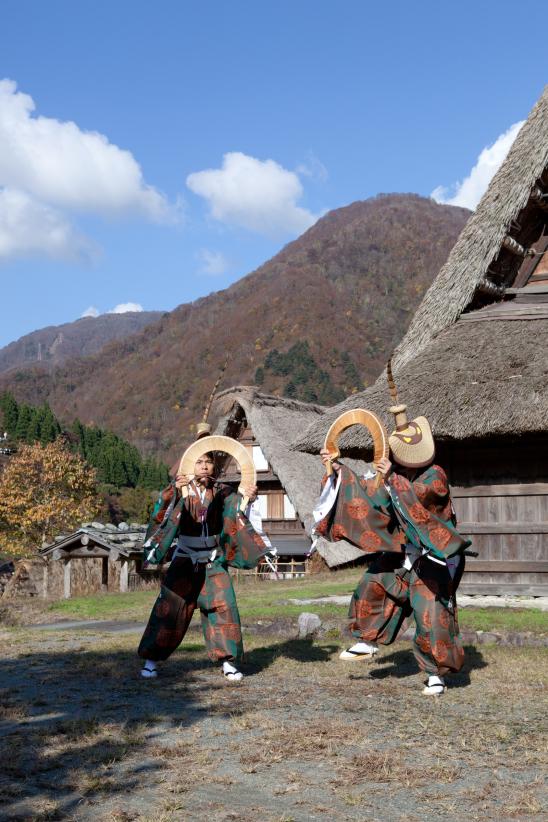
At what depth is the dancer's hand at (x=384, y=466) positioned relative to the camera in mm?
6955

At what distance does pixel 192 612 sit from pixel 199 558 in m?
0.46

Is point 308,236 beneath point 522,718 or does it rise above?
above

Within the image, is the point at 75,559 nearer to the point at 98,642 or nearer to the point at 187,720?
the point at 98,642

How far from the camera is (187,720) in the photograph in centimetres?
554

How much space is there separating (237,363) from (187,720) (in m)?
84.1

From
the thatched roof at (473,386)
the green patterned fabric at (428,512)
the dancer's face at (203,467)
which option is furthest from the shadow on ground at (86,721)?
the thatched roof at (473,386)

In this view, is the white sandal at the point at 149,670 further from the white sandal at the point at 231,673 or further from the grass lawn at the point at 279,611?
the grass lawn at the point at 279,611

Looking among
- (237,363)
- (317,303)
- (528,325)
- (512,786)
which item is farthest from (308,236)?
(512,786)

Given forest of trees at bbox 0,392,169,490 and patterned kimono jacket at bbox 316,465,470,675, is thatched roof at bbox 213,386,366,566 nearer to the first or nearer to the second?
patterned kimono jacket at bbox 316,465,470,675

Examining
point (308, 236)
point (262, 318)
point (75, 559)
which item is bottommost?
point (75, 559)

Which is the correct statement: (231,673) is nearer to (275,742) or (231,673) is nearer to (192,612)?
(192,612)

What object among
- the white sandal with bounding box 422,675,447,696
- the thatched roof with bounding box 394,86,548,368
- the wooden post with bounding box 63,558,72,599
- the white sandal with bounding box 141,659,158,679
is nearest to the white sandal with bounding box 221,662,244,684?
the white sandal with bounding box 141,659,158,679

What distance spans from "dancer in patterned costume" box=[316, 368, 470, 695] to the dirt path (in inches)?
14.9

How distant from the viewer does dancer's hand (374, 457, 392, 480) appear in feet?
22.8
